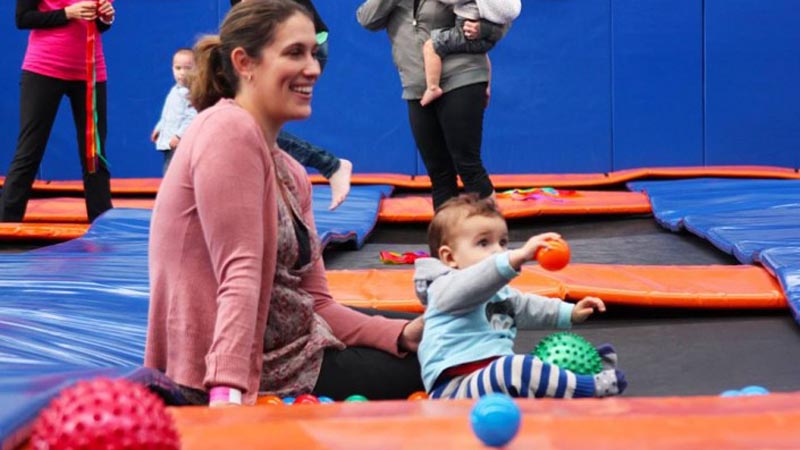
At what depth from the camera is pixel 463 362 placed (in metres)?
2.70

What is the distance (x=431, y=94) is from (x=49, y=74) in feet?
6.51

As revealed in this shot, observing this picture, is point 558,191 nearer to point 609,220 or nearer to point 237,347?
point 609,220

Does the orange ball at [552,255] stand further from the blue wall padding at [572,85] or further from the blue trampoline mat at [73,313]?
the blue wall padding at [572,85]

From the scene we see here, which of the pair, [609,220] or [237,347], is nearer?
[237,347]

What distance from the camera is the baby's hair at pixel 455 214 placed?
110 inches

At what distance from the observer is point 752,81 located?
825 cm

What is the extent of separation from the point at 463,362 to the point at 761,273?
2.01 metres

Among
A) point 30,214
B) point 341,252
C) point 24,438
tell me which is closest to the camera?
point 24,438

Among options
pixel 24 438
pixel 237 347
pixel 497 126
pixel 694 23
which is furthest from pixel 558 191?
pixel 24 438

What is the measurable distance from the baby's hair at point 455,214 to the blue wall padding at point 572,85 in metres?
5.56

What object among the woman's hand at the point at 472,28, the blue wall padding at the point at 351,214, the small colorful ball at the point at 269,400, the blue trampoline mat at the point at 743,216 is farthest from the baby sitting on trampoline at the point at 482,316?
the blue wall padding at the point at 351,214

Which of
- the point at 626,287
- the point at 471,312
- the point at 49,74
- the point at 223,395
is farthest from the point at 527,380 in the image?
the point at 49,74

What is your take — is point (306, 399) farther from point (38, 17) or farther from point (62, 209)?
point (62, 209)

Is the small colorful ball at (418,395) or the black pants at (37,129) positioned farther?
the black pants at (37,129)
